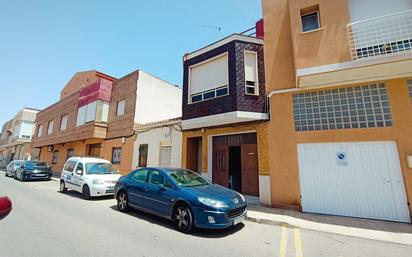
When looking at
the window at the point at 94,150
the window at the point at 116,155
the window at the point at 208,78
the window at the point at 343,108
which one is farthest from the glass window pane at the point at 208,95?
the window at the point at 94,150

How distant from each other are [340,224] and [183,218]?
4741 millimetres

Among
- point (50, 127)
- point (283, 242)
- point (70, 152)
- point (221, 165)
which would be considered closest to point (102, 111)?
point (70, 152)

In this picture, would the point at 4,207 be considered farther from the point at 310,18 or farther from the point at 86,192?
the point at 310,18

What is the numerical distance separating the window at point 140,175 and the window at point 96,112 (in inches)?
459

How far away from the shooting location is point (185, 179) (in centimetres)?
634

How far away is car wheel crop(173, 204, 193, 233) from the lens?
16.8ft

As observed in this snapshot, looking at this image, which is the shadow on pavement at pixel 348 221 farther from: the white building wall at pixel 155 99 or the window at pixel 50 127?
the window at pixel 50 127

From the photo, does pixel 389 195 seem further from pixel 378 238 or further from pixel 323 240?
pixel 323 240

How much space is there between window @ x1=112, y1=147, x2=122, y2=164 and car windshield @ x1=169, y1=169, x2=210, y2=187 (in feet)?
33.6

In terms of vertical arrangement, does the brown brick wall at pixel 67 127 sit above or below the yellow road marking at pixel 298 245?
above

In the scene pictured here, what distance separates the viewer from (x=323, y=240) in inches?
195

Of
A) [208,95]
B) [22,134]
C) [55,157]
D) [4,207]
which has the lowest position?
[4,207]

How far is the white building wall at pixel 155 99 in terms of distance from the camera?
15.1 m

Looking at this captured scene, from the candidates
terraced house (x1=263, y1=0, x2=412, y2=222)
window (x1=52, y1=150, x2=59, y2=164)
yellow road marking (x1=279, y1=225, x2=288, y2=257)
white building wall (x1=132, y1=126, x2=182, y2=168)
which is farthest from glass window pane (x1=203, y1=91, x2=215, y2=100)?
window (x1=52, y1=150, x2=59, y2=164)
